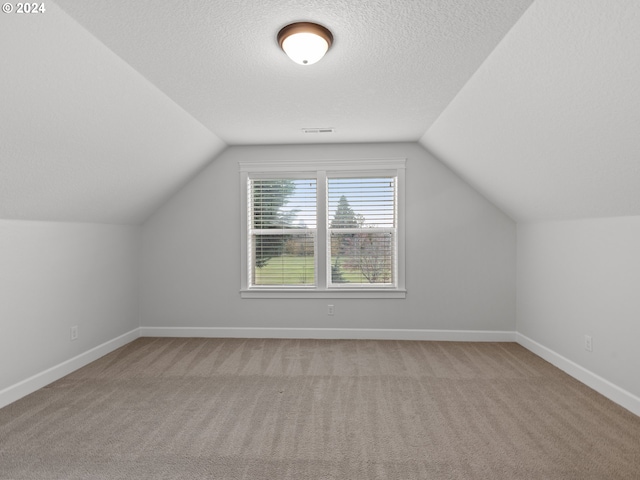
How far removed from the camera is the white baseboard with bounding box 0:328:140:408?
9.56 feet

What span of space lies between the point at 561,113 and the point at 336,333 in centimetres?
331

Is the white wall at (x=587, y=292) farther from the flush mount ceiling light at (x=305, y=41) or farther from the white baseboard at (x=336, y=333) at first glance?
the flush mount ceiling light at (x=305, y=41)

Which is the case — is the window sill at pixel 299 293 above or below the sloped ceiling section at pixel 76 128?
below

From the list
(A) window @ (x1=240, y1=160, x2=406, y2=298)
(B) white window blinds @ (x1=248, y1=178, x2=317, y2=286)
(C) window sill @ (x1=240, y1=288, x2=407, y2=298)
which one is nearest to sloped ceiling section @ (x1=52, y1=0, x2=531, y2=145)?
(A) window @ (x1=240, y1=160, x2=406, y2=298)

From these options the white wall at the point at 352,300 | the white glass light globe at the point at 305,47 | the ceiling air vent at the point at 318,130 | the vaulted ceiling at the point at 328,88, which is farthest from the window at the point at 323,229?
the white glass light globe at the point at 305,47

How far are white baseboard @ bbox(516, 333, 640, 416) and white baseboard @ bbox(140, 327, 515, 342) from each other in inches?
19.5

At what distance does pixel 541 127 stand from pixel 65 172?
3.44 m

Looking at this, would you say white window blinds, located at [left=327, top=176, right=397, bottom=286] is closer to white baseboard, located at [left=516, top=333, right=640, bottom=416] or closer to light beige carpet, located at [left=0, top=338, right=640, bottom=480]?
light beige carpet, located at [left=0, top=338, right=640, bottom=480]

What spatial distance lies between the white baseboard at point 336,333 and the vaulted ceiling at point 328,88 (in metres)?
1.61

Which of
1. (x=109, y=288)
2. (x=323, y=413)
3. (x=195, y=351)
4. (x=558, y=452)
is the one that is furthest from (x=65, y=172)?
(x=558, y=452)

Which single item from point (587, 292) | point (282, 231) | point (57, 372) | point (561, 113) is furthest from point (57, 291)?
point (587, 292)

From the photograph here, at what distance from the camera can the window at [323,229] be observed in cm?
470

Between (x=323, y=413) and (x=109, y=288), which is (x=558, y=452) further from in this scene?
(x=109, y=288)

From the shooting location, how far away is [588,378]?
3223 mm
